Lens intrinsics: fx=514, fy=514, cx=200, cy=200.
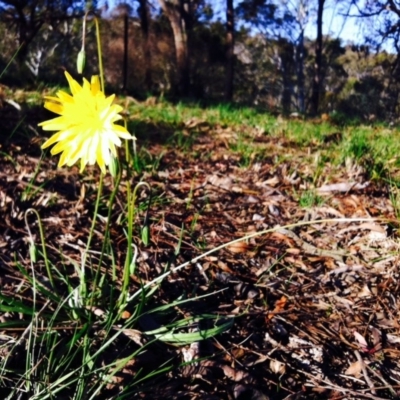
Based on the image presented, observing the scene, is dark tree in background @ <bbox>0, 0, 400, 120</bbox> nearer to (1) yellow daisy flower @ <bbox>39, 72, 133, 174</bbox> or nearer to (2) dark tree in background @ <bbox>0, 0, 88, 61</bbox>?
(2) dark tree in background @ <bbox>0, 0, 88, 61</bbox>

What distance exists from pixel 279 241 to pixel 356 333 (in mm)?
595

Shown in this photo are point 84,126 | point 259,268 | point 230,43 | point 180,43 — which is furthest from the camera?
point 230,43

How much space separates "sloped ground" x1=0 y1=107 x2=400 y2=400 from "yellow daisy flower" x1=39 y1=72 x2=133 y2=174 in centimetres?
47

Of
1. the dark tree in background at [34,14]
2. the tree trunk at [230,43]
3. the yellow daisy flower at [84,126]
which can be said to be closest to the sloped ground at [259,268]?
the yellow daisy flower at [84,126]

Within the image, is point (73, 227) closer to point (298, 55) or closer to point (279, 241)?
point (279, 241)

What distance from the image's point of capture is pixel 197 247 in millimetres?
2051

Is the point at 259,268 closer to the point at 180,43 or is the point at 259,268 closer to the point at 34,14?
the point at 180,43

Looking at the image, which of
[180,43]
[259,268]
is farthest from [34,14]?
[259,268]

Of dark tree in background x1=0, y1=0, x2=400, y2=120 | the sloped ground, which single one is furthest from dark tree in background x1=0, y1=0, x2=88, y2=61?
the sloped ground

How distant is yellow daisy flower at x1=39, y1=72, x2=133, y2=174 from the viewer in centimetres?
117

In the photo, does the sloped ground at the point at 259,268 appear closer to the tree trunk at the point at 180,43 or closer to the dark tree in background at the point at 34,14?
the tree trunk at the point at 180,43

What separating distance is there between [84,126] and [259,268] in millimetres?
999

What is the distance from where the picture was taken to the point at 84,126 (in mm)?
1221

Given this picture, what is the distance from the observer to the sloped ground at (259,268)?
147 cm
